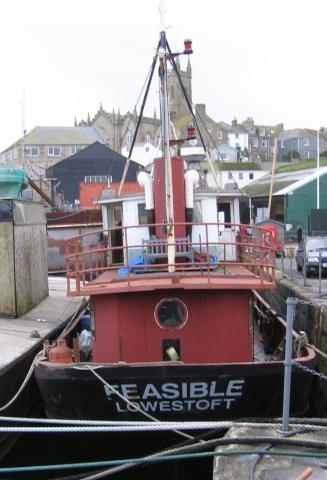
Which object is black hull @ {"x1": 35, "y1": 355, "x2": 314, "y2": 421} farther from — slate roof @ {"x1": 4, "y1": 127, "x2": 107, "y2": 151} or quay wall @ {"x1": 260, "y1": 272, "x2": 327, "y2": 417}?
slate roof @ {"x1": 4, "y1": 127, "x2": 107, "y2": 151}

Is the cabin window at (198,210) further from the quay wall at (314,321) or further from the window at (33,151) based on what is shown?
the window at (33,151)

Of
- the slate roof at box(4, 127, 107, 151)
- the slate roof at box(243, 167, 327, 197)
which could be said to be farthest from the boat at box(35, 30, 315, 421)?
the slate roof at box(4, 127, 107, 151)

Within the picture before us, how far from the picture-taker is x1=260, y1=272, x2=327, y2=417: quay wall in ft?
35.2

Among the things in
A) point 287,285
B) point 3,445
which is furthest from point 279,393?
point 287,285

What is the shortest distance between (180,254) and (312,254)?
13247 millimetres

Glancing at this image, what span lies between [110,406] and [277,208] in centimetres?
4078

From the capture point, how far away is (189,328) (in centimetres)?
858

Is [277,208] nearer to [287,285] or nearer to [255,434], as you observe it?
[287,285]

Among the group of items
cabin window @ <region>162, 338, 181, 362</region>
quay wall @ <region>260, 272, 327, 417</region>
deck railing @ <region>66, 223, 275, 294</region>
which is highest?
deck railing @ <region>66, 223, 275, 294</region>

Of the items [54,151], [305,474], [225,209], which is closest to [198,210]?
[225,209]

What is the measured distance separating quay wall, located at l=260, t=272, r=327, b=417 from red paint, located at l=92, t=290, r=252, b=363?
4.11ft

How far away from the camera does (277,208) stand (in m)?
47.2

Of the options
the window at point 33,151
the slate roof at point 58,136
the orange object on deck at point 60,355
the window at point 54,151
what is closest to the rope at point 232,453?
the orange object on deck at point 60,355

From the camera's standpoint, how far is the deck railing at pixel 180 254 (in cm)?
848
